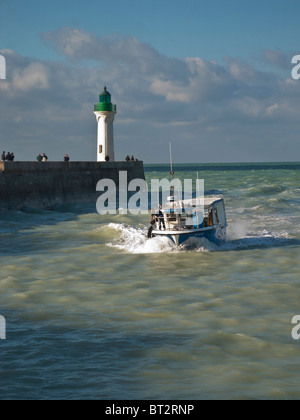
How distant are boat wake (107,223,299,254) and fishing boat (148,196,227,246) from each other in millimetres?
213

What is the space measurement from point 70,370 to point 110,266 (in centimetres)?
902

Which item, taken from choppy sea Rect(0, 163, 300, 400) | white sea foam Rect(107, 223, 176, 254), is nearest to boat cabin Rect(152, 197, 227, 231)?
white sea foam Rect(107, 223, 176, 254)

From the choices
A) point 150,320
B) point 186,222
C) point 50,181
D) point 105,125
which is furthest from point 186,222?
point 105,125

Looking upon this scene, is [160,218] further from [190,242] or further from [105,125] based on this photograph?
[105,125]

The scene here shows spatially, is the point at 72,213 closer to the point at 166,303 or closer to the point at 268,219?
the point at 268,219

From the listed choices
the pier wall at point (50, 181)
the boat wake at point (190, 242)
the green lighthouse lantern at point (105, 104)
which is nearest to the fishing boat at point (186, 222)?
the boat wake at point (190, 242)

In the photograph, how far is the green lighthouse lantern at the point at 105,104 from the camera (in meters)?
48.1

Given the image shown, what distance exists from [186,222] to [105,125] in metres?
29.4

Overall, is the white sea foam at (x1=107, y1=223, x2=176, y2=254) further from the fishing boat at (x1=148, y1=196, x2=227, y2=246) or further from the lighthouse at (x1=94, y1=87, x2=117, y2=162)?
the lighthouse at (x1=94, y1=87, x2=117, y2=162)

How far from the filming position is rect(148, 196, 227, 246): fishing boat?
64.2ft

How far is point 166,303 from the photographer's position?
12.9 metres

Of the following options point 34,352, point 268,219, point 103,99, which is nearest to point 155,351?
point 34,352

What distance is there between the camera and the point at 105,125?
48.2 m
